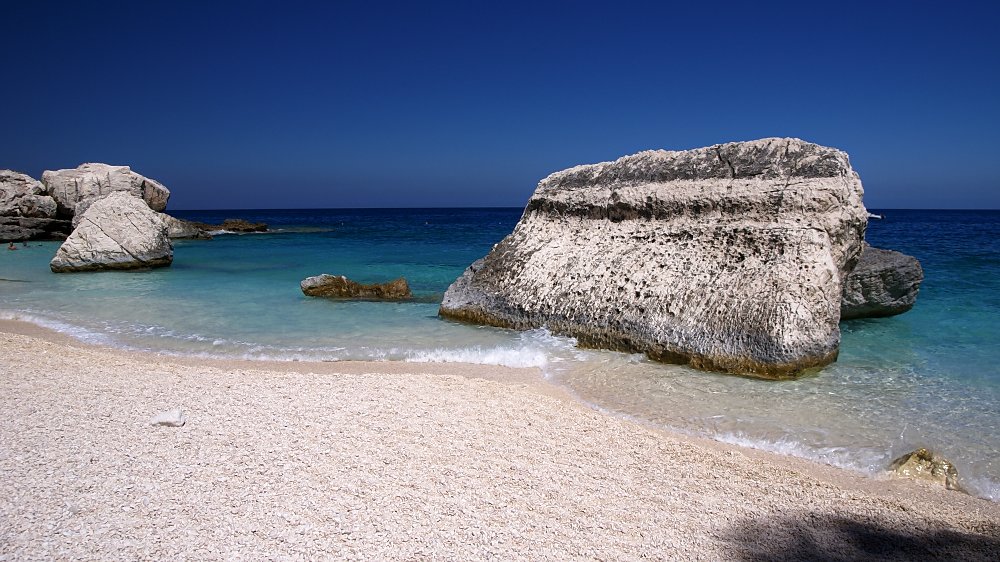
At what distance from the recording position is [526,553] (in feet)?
9.82

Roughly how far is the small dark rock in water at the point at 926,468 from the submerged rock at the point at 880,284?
5.50m

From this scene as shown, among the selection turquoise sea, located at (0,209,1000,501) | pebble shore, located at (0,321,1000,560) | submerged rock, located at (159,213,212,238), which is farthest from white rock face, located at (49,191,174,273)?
submerged rock, located at (159,213,212,238)

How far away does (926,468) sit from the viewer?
4277 mm

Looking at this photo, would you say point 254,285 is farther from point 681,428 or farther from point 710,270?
point 681,428

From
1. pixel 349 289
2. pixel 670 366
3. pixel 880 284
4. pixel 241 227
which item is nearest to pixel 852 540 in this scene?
pixel 670 366

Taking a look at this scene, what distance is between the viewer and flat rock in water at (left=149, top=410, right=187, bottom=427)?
4492mm

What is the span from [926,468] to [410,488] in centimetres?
362

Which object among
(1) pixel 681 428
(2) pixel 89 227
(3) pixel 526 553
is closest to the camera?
(3) pixel 526 553

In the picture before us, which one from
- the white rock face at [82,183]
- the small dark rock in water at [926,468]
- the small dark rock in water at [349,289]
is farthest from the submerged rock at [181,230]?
the small dark rock in water at [926,468]

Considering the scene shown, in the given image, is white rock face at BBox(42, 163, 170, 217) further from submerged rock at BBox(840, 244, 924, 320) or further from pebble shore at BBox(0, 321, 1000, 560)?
submerged rock at BBox(840, 244, 924, 320)

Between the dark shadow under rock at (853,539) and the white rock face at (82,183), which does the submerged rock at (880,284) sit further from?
the white rock face at (82,183)

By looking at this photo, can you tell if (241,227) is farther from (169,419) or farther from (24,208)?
(169,419)

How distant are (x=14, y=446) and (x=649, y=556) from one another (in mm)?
4153

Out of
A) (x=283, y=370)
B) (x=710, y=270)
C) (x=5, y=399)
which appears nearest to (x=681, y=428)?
(x=710, y=270)
